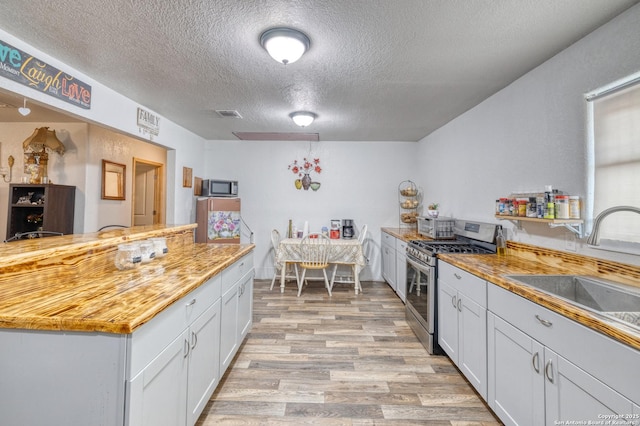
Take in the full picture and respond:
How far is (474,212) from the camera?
299 centimetres

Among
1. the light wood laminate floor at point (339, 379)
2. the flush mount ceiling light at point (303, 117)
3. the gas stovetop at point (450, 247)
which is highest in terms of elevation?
the flush mount ceiling light at point (303, 117)

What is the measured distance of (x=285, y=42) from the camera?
170cm

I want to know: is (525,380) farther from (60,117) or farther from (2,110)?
(2,110)

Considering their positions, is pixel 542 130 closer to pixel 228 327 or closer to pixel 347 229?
pixel 228 327

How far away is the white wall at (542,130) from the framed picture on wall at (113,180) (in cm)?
467

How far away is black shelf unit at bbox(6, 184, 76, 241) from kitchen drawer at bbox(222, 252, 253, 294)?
8.78 ft

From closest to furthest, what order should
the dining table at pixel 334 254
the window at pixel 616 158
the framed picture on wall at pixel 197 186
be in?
1. the window at pixel 616 158
2. the dining table at pixel 334 254
3. the framed picture on wall at pixel 197 186

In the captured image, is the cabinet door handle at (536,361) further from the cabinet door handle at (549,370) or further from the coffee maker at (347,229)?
the coffee maker at (347,229)

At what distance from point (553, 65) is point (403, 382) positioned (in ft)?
8.09

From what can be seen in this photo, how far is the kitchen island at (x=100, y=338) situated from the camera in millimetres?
925

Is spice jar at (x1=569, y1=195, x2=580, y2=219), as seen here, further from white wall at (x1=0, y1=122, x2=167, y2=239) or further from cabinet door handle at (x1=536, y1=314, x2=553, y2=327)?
white wall at (x1=0, y1=122, x2=167, y2=239)

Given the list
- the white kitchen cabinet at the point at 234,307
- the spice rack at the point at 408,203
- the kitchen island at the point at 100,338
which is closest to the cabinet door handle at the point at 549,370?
the kitchen island at the point at 100,338

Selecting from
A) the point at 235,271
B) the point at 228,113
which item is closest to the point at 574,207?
the point at 235,271

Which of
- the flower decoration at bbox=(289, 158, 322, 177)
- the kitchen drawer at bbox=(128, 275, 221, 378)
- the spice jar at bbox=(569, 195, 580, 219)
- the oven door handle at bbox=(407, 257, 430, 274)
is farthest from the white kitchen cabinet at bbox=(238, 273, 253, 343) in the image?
the flower decoration at bbox=(289, 158, 322, 177)
